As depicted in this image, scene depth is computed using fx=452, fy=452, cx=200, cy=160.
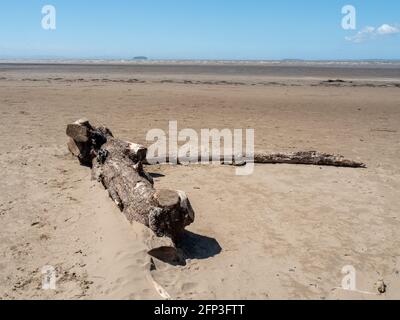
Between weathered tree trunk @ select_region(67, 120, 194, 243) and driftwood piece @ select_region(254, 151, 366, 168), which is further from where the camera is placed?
driftwood piece @ select_region(254, 151, 366, 168)

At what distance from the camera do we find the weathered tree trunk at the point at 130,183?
544 cm

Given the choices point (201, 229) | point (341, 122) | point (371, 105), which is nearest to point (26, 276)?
point (201, 229)

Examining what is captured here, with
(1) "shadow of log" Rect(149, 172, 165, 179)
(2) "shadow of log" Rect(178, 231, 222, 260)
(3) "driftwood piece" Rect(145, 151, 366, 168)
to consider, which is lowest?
(2) "shadow of log" Rect(178, 231, 222, 260)

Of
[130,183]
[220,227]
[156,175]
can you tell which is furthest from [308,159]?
[130,183]

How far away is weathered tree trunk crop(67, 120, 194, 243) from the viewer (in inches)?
214

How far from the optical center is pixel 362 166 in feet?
32.2

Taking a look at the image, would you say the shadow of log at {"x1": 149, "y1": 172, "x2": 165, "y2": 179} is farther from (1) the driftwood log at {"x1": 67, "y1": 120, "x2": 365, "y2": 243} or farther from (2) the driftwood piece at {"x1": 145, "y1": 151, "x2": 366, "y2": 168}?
(2) the driftwood piece at {"x1": 145, "y1": 151, "x2": 366, "y2": 168}

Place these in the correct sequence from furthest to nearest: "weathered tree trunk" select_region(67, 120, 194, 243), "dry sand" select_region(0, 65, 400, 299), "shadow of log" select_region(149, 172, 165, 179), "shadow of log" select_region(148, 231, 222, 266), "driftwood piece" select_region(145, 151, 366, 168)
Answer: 1. "driftwood piece" select_region(145, 151, 366, 168)
2. "shadow of log" select_region(149, 172, 165, 179)
3. "weathered tree trunk" select_region(67, 120, 194, 243)
4. "shadow of log" select_region(148, 231, 222, 266)
5. "dry sand" select_region(0, 65, 400, 299)

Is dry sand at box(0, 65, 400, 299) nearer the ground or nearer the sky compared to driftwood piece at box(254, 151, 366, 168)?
nearer the ground

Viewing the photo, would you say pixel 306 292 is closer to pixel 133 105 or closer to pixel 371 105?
pixel 133 105

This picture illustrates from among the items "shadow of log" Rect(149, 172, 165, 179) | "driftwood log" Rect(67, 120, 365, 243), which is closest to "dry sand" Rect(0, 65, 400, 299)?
"shadow of log" Rect(149, 172, 165, 179)

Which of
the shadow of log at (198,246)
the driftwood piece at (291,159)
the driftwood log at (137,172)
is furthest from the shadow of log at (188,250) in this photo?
the driftwood piece at (291,159)

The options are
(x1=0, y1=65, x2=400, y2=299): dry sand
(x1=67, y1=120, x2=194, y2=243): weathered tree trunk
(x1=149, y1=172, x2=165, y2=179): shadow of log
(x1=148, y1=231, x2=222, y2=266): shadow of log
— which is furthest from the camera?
(x1=149, y1=172, x2=165, y2=179): shadow of log

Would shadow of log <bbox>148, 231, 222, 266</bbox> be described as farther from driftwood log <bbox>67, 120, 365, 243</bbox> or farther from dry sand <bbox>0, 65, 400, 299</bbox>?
driftwood log <bbox>67, 120, 365, 243</bbox>
